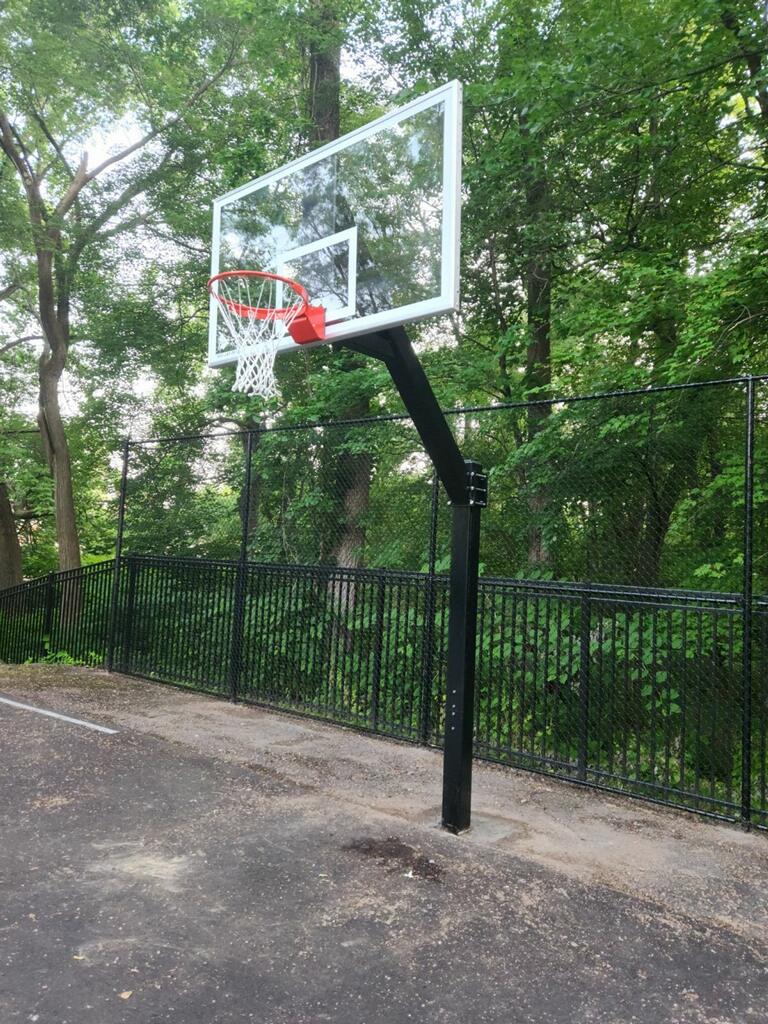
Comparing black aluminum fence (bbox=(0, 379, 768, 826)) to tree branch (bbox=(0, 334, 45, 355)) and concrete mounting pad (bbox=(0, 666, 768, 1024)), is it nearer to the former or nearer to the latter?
concrete mounting pad (bbox=(0, 666, 768, 1024))

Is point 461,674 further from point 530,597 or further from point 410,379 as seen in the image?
point 410,379

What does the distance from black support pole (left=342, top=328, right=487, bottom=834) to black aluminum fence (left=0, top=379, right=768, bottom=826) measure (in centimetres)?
120

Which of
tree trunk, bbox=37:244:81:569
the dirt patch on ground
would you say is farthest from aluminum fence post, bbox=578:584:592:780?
tree trunk, bbox=37:244:81:569

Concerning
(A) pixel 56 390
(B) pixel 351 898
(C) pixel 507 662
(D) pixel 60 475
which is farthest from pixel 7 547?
(B) pixel 351 898

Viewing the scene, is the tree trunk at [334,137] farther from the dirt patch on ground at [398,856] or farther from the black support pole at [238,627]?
the dirt patch on ground at [398,856]

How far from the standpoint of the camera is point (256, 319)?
5348mm

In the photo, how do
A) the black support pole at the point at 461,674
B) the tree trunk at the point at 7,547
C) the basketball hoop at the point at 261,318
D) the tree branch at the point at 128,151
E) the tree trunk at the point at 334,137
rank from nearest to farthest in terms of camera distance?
the black support pole at the point at 461,674 → the basketball hoop at the point at 261,318 → the tree trunk at the point at 334,137 → the tree branch at the point at 128,151 → the tree trunk at the point at 7,547

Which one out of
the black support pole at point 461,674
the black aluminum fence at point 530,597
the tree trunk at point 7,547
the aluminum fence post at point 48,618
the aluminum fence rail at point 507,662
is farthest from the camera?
the tree trunk at point 7,547

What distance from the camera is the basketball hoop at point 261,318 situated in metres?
4.76

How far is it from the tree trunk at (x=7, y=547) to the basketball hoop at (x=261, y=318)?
13.5 meters

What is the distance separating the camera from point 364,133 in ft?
16.4

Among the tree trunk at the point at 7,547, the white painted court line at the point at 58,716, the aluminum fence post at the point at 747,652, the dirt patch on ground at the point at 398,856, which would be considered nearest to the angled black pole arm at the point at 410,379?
the aluminum fence post at the point at 747,652

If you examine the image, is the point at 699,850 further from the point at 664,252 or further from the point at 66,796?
the point at 664,252

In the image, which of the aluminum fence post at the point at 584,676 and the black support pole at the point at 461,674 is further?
the aluminum fence post at the point at 584,676
